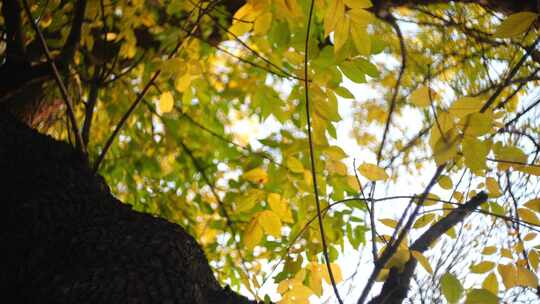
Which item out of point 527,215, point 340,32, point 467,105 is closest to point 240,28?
point 340,32

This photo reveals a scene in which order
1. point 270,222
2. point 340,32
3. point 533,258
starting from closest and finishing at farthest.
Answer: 1. point 340,32
2. point 533,258
3. point 270,222

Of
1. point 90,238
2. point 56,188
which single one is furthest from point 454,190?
point 56,188

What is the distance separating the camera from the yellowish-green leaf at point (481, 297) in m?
0.97

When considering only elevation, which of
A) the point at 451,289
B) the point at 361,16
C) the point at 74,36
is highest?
the point at 74,36

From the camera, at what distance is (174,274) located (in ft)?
3.59

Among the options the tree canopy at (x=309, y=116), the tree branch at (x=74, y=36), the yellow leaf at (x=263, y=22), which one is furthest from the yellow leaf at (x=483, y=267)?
the tree branch at (x=74, y=36)

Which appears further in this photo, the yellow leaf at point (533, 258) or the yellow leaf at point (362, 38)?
the yellow leaf at point (533, 258)

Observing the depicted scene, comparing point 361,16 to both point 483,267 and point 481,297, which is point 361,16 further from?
point 483,267

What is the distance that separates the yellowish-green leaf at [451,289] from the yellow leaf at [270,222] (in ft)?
2.05

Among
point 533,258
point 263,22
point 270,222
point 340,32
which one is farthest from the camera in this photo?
point 270,222

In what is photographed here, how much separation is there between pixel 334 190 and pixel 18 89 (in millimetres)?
1389

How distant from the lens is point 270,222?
1.57 meters

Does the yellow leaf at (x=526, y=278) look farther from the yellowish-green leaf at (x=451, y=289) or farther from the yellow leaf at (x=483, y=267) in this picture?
the yellowish-green leaf at (x=451, y=289)

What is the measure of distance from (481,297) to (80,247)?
0.90 m
